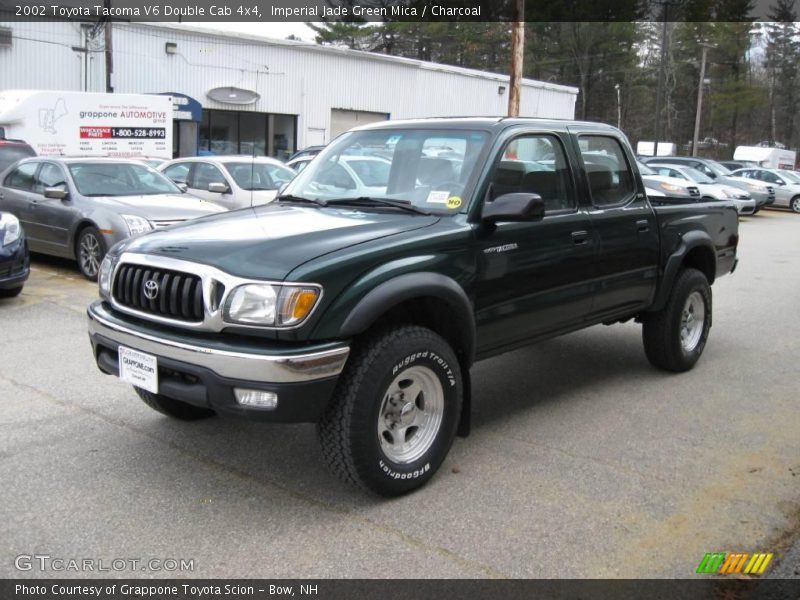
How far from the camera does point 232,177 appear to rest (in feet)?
42.5

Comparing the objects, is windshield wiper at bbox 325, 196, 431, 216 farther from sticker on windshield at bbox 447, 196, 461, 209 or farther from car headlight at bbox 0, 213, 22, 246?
car headlight at bbox 0, 213, 22, 246

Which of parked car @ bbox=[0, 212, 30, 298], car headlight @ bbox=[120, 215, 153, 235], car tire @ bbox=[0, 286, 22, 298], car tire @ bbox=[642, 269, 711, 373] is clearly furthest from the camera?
car headlight @ bbox=[120, 215, 153, 235]

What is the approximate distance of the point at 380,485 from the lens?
3945mm

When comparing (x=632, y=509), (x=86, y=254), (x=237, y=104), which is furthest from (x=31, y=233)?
(x=237, y=104)

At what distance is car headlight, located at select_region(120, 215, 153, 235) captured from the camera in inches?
384

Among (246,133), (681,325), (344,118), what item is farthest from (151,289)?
(344,118)

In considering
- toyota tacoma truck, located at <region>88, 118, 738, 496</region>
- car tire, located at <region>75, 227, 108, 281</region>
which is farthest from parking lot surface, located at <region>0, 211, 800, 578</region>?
car tire, located at <region>75, 227, 108, 281</region>

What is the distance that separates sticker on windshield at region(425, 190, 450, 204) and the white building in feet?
77.7

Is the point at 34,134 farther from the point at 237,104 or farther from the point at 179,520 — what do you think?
the point at 179,520

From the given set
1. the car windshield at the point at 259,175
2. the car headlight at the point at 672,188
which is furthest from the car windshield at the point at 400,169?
the car headlight at the point at 672,188

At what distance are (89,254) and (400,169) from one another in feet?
21.5

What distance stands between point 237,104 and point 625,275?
2726 cm

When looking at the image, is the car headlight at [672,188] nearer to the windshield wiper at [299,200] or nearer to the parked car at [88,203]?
the parked car at [88,203]

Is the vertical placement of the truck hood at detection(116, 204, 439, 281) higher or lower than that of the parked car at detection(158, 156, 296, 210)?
higher
